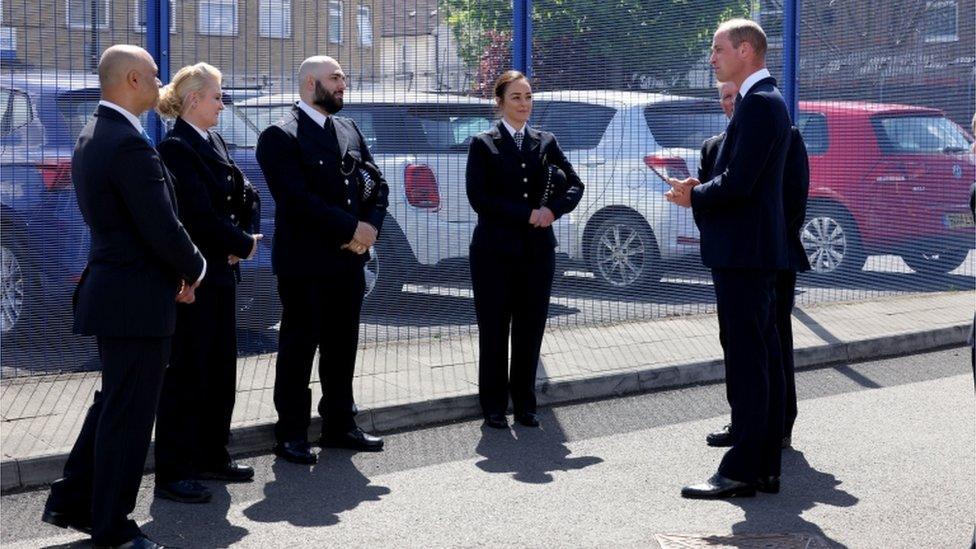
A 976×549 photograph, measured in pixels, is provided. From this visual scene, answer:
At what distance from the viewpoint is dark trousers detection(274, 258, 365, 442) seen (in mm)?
6828

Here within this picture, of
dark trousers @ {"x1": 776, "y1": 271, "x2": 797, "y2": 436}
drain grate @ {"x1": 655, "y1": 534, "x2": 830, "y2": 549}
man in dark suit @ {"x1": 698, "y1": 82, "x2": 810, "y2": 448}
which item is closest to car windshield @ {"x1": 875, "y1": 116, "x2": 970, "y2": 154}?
man in dark suit @ {"x1": 698, "y1": 82, "x2": 810, "y2": 448}

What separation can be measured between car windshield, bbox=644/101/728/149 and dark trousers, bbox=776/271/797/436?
352 cm

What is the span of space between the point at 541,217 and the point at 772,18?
441 centimetres

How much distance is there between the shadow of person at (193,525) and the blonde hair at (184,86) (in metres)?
1.74

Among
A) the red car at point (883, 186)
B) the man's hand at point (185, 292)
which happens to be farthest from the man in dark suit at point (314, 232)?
the red car at point (883, 186)

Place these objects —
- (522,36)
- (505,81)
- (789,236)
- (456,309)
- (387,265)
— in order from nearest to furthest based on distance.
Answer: (789,236), (505,81), (387,265), (522,36), (456,309)

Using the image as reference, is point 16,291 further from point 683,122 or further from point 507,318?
point 683,122

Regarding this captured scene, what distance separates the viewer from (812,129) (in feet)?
37.7

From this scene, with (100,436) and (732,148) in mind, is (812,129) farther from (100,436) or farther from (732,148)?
(100,436)

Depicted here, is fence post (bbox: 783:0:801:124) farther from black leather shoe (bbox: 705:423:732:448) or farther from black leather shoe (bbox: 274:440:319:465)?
black leather shoe (bbox: 274:440:319:465)

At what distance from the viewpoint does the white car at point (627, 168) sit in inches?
395

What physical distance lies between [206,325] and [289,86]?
9.29 feet

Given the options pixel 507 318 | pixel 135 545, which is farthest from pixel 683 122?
pixel 135 545

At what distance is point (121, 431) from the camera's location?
517cm
